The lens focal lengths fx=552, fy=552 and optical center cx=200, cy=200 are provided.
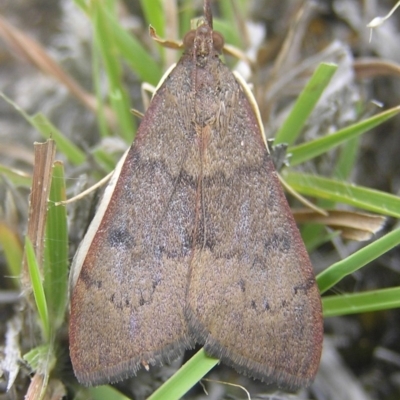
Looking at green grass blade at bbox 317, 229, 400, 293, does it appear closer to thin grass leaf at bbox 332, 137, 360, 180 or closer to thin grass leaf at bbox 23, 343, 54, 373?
thin grass leaf at bbox 332, 137, 360, 180

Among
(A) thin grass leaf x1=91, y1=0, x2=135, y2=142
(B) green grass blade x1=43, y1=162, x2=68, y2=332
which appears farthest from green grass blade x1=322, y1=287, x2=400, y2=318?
(A) thin grass leaf x1=91, y1=0, x2=135, y2=142

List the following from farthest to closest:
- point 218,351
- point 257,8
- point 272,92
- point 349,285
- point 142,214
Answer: point 257,8 → point 272,92 → point 349,285 → point 142,214 → point 218,351

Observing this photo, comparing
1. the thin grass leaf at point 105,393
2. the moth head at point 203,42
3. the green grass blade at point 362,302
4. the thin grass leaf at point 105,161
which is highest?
the moth head at point 203,42

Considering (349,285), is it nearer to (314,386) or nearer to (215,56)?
(314,386)

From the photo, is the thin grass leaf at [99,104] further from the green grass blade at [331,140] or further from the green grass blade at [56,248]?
the green grass blade at [331,140]

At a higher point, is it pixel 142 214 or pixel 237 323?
pixel 142 214

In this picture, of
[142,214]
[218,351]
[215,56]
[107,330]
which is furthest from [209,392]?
[215,56]

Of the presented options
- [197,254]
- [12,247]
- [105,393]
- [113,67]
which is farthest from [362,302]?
[113,67]

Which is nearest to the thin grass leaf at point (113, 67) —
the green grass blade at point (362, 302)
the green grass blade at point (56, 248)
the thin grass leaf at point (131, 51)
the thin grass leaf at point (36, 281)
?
the thin grass leaf at point (131, 51)
